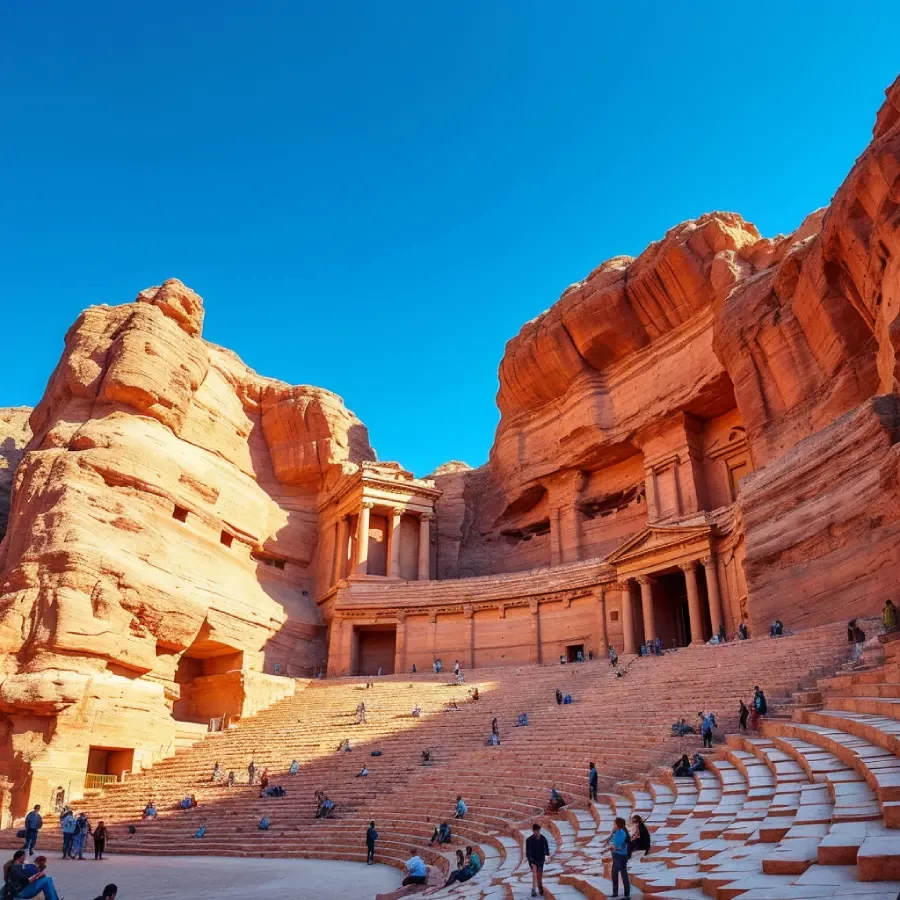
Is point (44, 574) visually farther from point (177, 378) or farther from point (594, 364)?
point (594, 364)

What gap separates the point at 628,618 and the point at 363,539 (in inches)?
646

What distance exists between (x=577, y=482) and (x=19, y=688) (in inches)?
1254

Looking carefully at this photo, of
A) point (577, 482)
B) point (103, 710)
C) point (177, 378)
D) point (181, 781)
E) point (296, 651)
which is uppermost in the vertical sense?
point (177, 378)

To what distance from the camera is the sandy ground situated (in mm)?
13555

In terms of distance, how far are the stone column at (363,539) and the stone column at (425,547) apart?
11.0 feet

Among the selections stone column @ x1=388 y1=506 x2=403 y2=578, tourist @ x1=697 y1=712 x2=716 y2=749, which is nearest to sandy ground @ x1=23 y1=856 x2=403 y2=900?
tourist @ x1=697 y1=712 x2=716 y2=749

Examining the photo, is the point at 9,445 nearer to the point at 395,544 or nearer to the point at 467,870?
the point at 395,544

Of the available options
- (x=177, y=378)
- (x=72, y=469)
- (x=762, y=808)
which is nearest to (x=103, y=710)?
(x=72, y=469)

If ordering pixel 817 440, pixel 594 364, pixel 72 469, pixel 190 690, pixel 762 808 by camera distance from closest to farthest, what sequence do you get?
pixel 762 808
pixel 817 440
pixel 72 469
pixel 190 690
pixel 594 364

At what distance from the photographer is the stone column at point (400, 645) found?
41969 millimetres

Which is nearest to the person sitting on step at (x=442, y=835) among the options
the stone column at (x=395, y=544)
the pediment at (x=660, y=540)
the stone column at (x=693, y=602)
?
the stone column at (x=693, y=602)

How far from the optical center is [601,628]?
3878 centimetres

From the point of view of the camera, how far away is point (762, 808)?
9.27 m

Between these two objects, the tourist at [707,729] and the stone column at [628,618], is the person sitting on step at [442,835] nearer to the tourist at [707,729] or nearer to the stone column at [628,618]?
the tourist at [707,729]
